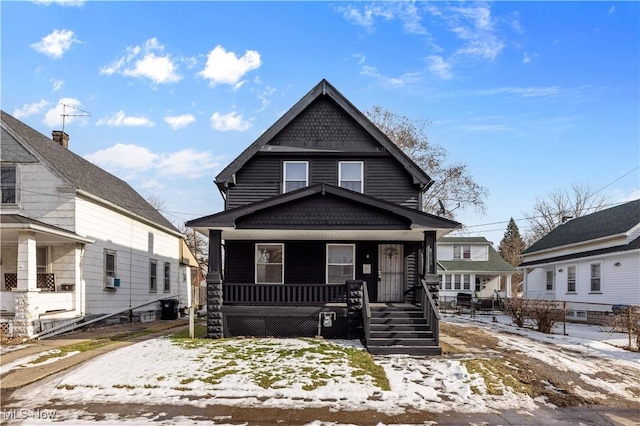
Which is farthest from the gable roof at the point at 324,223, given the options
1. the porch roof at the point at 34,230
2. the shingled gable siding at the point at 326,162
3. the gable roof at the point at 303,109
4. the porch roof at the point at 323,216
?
the porch roof at the point at 34,230

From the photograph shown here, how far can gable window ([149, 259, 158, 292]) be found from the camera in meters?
21.5

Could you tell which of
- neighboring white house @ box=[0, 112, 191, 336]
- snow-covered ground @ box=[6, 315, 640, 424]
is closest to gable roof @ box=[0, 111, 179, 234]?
neighboring white house @ box=[0, 112, 191, 336]

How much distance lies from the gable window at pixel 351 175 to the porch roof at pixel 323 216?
3012mm

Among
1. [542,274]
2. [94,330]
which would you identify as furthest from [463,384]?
[542,274]

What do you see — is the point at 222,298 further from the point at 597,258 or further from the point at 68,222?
the point at 597,258

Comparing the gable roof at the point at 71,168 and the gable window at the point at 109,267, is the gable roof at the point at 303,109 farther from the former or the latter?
the gable window at the point at 109,267

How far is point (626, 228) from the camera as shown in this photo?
19.4 meters

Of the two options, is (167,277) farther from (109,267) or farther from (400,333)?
(400,333)

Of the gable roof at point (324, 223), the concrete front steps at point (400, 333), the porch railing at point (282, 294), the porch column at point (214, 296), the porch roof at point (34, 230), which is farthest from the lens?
the porch railing at point (282, 294)

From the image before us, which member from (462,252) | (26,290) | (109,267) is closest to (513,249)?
(462,252)

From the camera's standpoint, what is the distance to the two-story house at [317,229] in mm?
12602

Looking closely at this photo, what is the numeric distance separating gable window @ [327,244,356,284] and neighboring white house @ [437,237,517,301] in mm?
22875

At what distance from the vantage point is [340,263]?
15.3 meters

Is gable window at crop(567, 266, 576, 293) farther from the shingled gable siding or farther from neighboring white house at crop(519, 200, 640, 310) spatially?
the shingled gable siding
